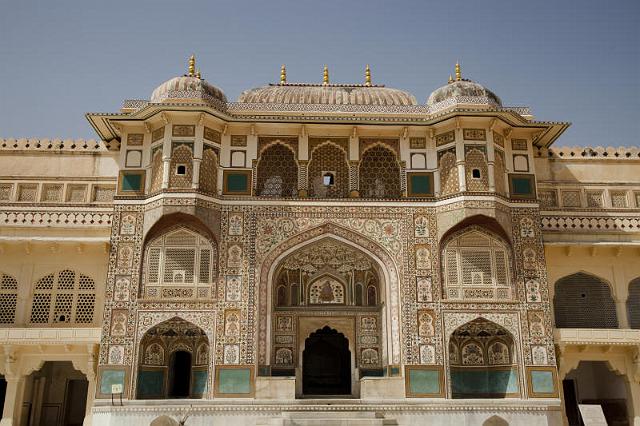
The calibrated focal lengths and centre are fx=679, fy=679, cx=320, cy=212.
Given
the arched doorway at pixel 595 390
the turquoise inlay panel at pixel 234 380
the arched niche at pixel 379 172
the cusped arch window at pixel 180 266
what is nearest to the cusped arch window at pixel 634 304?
the arched doorway at pixel 595 390

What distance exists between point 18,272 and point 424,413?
10.0 metres

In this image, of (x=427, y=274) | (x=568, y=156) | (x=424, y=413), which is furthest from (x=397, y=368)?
(x=568, y=156)

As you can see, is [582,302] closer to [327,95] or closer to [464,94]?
[464,94]

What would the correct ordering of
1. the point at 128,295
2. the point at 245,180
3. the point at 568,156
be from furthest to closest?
the point at 568,156, the point at 245,180, the point at 128,295

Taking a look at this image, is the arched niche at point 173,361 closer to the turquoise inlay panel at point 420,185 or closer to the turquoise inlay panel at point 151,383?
the turquoise inlay panel at point 151,383

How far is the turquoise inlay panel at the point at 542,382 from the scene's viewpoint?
1488cm

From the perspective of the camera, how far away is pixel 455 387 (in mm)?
15633

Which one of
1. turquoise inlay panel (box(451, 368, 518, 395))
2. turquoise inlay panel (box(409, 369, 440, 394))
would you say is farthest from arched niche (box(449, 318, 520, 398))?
turquoise inlay panel (box(409, 369, 440, 394))

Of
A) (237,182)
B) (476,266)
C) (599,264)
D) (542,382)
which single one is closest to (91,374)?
(237,182)

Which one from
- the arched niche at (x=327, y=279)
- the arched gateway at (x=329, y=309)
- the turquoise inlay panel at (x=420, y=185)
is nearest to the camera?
the arched gateway at (x=329, y=309)

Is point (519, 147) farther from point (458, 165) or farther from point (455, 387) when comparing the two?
point (455, 387)

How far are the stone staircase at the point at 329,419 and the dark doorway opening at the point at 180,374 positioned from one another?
2.74 meters

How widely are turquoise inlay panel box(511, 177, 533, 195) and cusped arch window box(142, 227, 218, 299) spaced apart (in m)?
7.32

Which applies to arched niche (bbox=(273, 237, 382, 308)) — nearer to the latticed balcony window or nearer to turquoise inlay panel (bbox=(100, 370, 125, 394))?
turquoise inlay panel (bbox=(100, 370, 125, 394))
